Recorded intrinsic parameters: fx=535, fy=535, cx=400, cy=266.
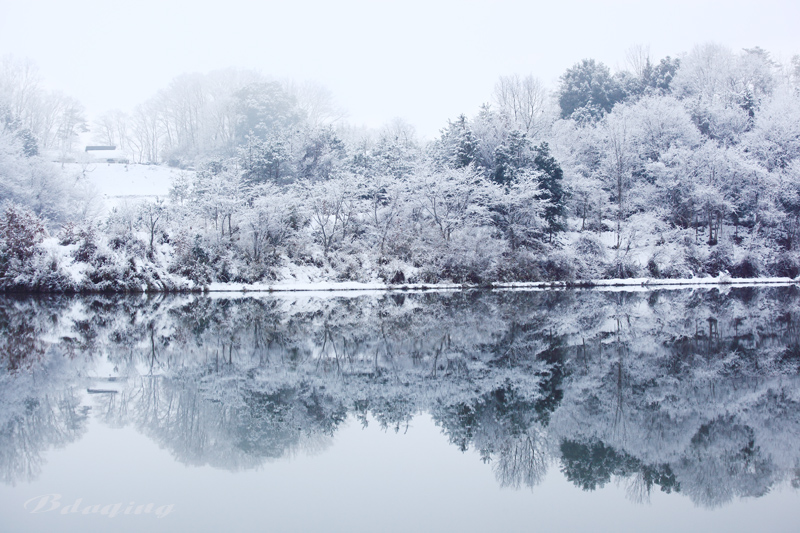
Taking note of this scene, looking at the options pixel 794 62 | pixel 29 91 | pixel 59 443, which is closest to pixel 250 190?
pixel 59 443

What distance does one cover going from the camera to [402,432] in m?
5.19

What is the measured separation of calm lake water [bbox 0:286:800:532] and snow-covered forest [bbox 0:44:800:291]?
14456 mm

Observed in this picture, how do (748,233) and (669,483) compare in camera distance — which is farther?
(748,233)

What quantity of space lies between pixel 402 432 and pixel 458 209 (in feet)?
77.8

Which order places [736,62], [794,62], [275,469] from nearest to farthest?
[275,469]
[736,62]
[794,62]

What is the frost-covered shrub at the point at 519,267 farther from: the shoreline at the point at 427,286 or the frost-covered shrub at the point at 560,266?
the shoreline at the point at 427,286

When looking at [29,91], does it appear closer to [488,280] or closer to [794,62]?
[488,280]

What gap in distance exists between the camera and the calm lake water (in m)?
3.62

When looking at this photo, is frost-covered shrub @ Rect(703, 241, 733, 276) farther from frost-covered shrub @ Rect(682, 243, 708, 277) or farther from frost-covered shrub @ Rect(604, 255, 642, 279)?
frost-covered shrub @ Rect(604, 255, 642, 279)

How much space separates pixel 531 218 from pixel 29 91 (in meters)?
47.8

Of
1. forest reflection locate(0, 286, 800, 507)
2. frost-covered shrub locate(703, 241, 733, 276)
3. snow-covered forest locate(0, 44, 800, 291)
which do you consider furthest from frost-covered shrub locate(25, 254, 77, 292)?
frost-covered shrub locate(703, 241, 733, 276)

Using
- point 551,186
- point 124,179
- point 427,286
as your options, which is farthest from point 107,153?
point 551,186

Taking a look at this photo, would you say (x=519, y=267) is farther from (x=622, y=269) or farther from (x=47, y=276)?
(x=47, y=276)

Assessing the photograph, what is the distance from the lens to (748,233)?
31.0m
